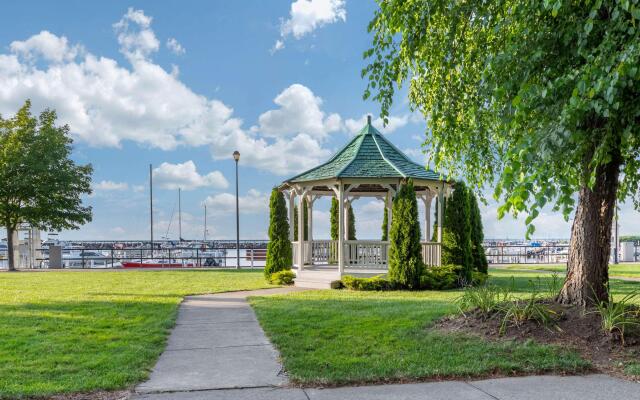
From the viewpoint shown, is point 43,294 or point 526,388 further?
point 43,294

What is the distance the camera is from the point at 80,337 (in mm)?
6730

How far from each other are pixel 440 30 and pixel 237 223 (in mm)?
16806

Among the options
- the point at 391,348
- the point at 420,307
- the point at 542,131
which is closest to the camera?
the point at 542,131

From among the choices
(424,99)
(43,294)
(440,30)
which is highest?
(440,30)

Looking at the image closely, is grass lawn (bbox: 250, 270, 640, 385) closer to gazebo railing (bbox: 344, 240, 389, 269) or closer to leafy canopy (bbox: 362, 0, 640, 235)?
leafy canopy (bbox: 362, 0, 640, 235)

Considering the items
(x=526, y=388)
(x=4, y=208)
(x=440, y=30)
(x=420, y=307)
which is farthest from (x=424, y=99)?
(x=4, y=208)

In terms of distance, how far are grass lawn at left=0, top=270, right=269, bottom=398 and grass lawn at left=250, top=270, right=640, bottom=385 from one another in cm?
162

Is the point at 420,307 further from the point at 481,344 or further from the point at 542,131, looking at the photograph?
the point at 542,131

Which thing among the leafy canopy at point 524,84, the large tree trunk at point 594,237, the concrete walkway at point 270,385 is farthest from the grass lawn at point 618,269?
the concrete walkway at point 270,385

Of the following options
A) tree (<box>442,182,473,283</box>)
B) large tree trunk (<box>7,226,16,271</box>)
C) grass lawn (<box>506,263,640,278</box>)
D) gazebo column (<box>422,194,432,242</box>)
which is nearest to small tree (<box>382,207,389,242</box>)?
gazebo column (<box>422,194,432,242</box>)

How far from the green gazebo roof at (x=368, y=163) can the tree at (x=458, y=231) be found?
0.78 meters

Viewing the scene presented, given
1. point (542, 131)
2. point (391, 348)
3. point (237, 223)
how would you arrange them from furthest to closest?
point (237, 223) → point (391, 348) → point (542, 131)

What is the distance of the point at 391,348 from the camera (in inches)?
230

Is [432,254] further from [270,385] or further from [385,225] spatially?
[270,385]
